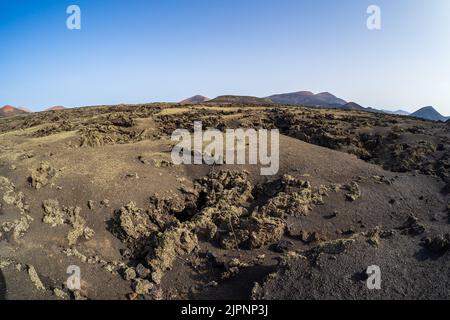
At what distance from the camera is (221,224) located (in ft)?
29.1

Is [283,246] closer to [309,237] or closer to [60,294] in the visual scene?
[309,237]

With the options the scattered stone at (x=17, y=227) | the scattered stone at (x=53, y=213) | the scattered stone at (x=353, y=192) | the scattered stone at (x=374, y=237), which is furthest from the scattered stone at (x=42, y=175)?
the scattered stone at (x=374, y=237)

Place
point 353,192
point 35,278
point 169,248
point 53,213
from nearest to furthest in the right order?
point 35,278 → point 169,248 → point 53,213 → point 353,192

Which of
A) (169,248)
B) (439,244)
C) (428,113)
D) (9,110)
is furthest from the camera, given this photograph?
(428,113)

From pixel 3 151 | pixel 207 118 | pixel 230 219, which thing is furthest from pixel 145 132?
pixel 230 219

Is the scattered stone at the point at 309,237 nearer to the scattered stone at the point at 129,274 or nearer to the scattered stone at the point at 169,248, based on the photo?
the scattered stone at the point at 169,248

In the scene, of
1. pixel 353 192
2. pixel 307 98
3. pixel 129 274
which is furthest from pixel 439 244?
pixel 307 98

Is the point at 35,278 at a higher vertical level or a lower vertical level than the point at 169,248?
lower

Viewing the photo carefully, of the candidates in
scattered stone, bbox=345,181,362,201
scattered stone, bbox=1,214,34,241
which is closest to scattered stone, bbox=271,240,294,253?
scattered stone, bbox=345,181,362,201

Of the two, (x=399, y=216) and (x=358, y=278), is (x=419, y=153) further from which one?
(x=358, y=278)

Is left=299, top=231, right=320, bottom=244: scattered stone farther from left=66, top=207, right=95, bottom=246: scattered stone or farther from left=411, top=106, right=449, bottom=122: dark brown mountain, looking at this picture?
left=411, top=106, right=449, bottom=122: dark brown mountain

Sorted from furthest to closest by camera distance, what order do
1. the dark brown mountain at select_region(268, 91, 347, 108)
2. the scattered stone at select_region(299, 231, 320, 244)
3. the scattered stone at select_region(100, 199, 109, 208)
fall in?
the dark brown mountain at select_region(268, 91, 347, 108) → the scattered stone at select_region(100, 199, 109, 208) → the scattered stone at select_region(299, 231, 320, 244)

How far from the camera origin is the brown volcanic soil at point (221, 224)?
254 inches

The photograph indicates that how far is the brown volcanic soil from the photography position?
6461mm
